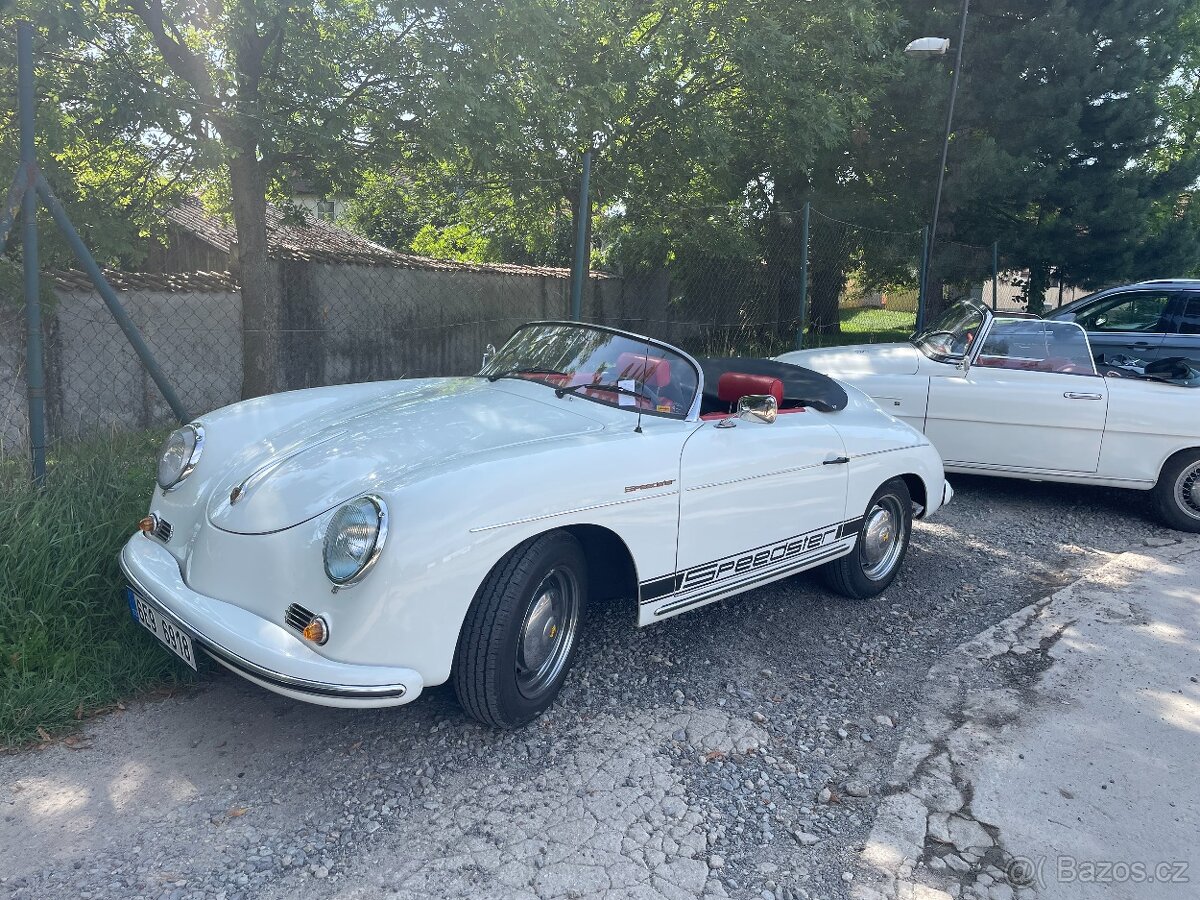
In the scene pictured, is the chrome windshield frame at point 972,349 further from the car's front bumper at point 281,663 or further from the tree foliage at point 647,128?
the car's front bumper at point 281,663

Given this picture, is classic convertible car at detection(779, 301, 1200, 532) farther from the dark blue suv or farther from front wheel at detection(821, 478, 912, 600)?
the dark blue suv

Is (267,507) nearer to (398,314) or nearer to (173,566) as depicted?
(173,566)

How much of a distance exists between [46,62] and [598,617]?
5843 millimetres

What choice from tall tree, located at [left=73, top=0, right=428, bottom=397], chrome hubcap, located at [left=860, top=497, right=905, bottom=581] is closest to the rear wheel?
chrome hubcap, located at [left=860, top=497, right=905, bottom=581]

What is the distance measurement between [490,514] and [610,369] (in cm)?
132

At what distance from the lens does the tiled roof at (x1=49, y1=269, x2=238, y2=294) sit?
8.88m

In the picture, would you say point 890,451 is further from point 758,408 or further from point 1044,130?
point 1044,130

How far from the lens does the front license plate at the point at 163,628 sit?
302cm

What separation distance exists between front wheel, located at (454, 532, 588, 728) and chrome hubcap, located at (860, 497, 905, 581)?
199 centimetres

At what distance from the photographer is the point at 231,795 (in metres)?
2.89

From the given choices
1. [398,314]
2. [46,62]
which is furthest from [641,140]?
[46,62]

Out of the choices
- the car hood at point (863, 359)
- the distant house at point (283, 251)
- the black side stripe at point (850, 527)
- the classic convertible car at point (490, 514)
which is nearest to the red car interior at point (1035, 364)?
the car hood at point (863, 359)

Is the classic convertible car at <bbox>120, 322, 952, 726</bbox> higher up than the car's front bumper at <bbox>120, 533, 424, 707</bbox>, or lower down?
higher up

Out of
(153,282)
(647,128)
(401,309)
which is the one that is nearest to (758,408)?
(647,128)
